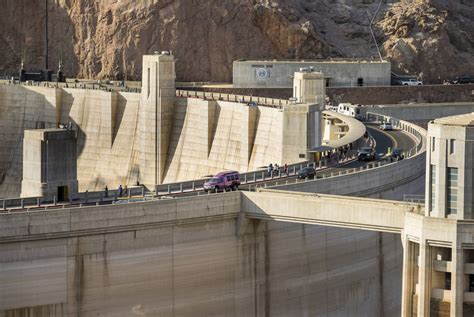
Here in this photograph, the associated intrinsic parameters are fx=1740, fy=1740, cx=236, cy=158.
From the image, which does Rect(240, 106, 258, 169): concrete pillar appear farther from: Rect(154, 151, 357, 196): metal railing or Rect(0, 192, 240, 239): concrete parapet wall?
Rect(0, 192, 240, 239): concrete parapet wall

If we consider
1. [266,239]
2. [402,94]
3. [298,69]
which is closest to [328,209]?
[266,239]

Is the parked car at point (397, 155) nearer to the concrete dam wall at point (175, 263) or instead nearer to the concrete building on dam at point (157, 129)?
the concrete building on dam at point (157, 129)

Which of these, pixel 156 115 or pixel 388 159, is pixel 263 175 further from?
pixel 156 115

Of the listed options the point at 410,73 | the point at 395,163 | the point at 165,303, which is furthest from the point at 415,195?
the point at 410,73

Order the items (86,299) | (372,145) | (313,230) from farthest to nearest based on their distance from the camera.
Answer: (372,145) < (313,230) < (86,299)

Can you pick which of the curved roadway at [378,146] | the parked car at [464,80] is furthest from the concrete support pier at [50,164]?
the parked car at [464,80]

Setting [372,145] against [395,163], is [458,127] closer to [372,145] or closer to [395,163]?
[395,163]
